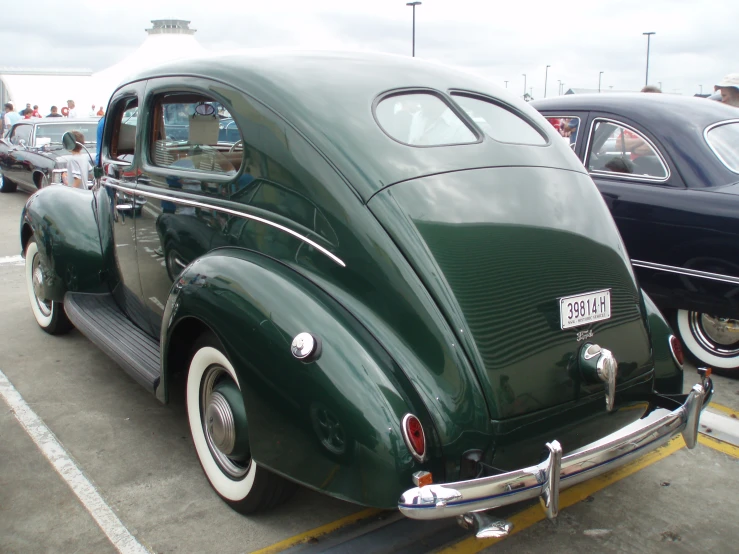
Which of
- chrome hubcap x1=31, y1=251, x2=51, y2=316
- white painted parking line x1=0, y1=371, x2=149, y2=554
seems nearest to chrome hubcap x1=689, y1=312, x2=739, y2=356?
white painted parking line x1=0, y1=371, x2=149, y2=554

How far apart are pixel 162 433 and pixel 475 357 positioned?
2.11 m

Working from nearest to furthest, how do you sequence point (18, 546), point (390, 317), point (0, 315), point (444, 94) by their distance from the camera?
point (390, 317) → point (18, 546) → point (444, 94) → point (0, 315)

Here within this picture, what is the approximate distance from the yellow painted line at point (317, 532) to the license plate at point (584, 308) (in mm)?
1208

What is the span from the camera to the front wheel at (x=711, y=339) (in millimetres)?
4680

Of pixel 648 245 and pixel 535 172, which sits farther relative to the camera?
pixel 648 245

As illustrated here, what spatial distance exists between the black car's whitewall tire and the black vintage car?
13.6 ft

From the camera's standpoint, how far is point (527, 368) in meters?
2.48

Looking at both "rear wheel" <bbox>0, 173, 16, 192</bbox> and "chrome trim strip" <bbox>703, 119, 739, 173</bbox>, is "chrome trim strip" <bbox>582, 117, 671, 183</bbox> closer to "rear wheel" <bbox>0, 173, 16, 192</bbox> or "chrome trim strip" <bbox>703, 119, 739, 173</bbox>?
"chrome trim strip" <bbox>703, 119, 739, 173</bbox>

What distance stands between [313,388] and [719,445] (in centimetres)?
256

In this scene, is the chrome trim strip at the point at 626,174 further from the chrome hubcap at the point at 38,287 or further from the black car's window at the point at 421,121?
the chrome hubcap at the point at 38,287

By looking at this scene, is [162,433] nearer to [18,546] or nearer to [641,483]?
[18,546]

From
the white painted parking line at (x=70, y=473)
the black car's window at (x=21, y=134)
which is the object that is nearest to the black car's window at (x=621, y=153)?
the white painted parking line at (x=70, y=473)

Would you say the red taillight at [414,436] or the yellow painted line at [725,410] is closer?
the red taillight at [414,436]

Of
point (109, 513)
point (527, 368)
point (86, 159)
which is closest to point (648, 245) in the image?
point (527, 368)
